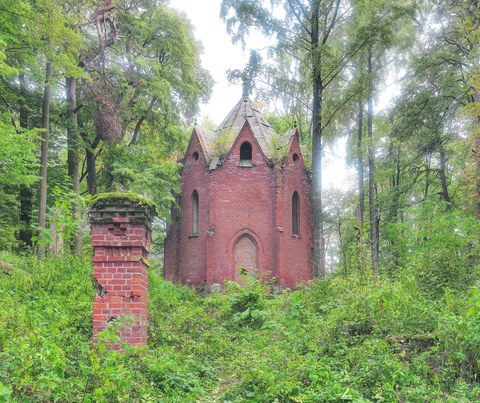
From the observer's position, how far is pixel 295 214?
20188 millimetres

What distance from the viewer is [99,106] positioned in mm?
16375

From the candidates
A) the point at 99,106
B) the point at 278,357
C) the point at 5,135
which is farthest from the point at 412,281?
the point at 99,106

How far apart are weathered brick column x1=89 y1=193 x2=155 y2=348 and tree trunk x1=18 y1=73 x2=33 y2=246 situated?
483 inches

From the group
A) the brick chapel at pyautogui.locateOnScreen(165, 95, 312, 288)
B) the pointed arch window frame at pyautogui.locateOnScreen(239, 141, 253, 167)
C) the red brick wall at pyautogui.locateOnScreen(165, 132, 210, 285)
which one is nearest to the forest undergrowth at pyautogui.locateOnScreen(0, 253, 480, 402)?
the brick chapel at pyautogui.locateOnScreen(165, 95, 312, 288)

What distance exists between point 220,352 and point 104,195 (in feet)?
10.2

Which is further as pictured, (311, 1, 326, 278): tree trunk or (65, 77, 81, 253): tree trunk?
(65, 77, 81, 253): tree trunk

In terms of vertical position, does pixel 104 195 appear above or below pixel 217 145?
below

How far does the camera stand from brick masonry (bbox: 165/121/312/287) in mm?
18703

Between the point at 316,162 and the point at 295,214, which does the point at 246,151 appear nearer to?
the point at 295,214

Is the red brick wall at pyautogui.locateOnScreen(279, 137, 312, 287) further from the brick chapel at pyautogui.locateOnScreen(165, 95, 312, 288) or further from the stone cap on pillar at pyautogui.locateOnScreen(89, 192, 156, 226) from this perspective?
the stone cap on pillar at pyautogui.locateOnScreen(89, 192, 156, 226)

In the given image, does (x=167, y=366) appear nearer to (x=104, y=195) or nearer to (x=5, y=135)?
(x=104, y=195)

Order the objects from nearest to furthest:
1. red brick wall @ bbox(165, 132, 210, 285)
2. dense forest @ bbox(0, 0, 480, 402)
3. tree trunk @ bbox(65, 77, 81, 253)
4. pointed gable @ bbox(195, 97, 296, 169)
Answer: dense forest @ bbox(0, 0, 480, 402) < tree trunk @ bbox(65, 77, 81, 253) < red brick wall @ bbox(165, 132, 210, 285) < pointed gable @ bbox(195, 97, 296, 169)

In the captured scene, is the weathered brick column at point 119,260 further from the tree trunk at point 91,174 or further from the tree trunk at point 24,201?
the tree trunk at point 91,174

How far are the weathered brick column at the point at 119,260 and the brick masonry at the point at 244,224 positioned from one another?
512 inches
